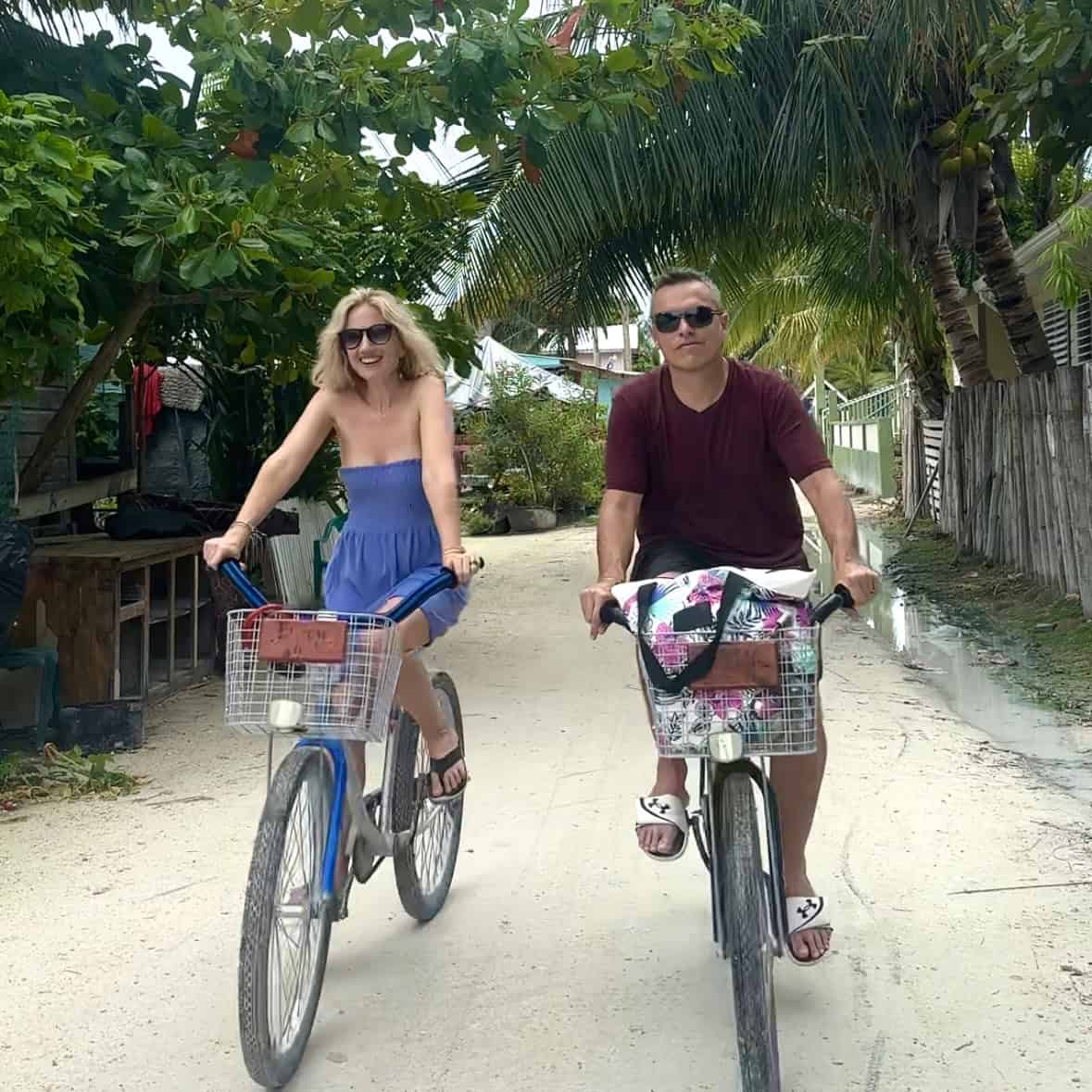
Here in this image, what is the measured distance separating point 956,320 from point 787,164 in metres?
3.42

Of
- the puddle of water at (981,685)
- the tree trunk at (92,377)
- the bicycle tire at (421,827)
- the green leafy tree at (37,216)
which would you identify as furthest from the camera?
the tree trunk at (92,377)

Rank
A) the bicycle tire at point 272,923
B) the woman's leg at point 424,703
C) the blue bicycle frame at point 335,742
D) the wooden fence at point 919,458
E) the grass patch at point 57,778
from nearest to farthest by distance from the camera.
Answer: the bicycle tire at point 272,923, the blue bicycle frame at point 335,742, the woman's leg at point 424,703, the grass patch at point 57,778, the wooden fence at point 919,458

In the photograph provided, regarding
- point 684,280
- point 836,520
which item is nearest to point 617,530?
point 836,520

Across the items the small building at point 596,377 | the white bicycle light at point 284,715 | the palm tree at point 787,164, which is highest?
the small building at point 596,377

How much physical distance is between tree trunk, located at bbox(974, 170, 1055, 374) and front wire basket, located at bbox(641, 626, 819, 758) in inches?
384

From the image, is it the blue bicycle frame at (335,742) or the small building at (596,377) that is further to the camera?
the small building at (596,377)

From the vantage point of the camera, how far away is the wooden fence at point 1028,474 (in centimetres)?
938

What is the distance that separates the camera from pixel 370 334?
12.6 feet

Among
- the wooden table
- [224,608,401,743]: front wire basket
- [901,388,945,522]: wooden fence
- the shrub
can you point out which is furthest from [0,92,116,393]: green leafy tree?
the shrub

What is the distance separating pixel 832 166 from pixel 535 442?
9901 mm

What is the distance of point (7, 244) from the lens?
5043 mm

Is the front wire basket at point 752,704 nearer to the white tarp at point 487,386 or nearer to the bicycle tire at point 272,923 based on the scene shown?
the bicycle tire at point 272,923

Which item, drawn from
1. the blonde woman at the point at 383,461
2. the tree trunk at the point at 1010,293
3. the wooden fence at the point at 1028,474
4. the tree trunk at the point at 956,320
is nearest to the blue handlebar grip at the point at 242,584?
the blonde woman at the point at 383,461

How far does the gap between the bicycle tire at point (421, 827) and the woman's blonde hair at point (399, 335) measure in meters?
1.01
